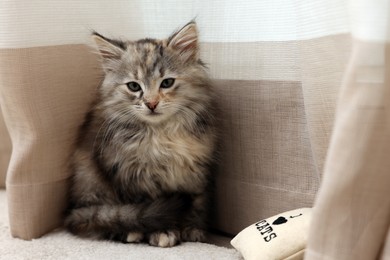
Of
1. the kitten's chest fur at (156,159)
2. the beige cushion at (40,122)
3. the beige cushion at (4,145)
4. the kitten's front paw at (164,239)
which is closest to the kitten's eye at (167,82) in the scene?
the kitten's chest fur at (156,159)

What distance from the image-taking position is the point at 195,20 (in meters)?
1.48

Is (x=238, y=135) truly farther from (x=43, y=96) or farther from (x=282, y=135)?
(x=43, y=96)

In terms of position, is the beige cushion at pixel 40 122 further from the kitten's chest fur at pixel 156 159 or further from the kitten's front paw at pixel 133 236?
the kitten's front paw at pixel 133 236

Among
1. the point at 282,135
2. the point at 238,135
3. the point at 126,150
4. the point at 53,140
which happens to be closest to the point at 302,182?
the point at 282,135

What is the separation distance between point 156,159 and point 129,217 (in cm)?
18

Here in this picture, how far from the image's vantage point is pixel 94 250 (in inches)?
52.8

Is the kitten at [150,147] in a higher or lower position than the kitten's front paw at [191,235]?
higher

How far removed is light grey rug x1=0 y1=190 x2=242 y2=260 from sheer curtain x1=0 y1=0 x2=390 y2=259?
8cm

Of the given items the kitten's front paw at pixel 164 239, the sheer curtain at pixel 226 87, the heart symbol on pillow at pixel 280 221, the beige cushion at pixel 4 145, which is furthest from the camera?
the beige cushion at pixel 4 145

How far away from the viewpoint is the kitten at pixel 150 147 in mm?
1382

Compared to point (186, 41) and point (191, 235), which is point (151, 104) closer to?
point (186, 41)

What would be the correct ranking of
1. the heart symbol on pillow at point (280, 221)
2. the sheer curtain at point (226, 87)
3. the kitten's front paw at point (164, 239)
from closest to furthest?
the sheer curtain at point (226, 87) → the heart symbol on pillow at point (280, 221) → the kitten's front paw at point (164, 239)

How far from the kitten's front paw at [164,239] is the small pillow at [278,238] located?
0.65 feet

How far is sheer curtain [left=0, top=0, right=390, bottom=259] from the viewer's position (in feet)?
3.47
